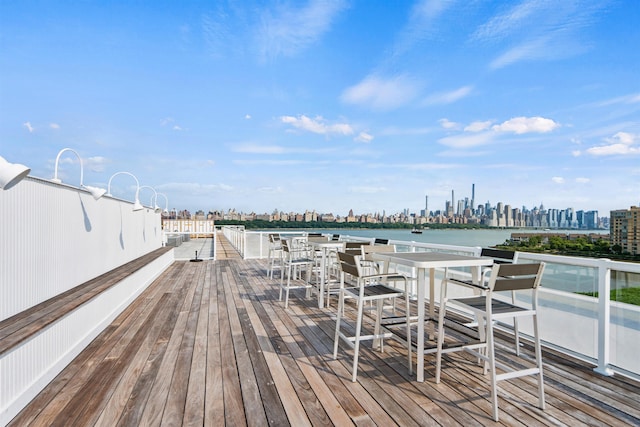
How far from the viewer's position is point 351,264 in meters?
2.68

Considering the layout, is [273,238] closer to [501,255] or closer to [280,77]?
[501,255]

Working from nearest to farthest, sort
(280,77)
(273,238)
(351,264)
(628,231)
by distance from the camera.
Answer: (351,264)
(628,231)
(273,238)
(280,77)

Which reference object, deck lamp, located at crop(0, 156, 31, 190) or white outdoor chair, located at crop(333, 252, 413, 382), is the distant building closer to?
white outdoor chair, located at crop(333, 252, 413, 382)

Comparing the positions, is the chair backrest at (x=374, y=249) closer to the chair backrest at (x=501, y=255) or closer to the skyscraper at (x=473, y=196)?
the chair backrest at (x=501, y=255)

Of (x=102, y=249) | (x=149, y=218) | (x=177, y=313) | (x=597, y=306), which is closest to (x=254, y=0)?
(x=149, y=218)

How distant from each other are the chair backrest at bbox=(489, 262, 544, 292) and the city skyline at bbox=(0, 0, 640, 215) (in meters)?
3.67

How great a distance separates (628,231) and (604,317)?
4887 millimetres

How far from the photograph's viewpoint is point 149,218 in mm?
8406

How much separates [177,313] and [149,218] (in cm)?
494

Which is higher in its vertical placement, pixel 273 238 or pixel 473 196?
pixel 473 196

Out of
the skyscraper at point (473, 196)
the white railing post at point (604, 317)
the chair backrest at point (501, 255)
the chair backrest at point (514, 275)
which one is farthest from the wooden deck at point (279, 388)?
the skyscraper at point (473, 196)

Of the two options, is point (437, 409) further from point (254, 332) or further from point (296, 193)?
point (296, 193)

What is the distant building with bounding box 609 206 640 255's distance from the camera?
5561mm

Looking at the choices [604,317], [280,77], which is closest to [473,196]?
[280,77]
